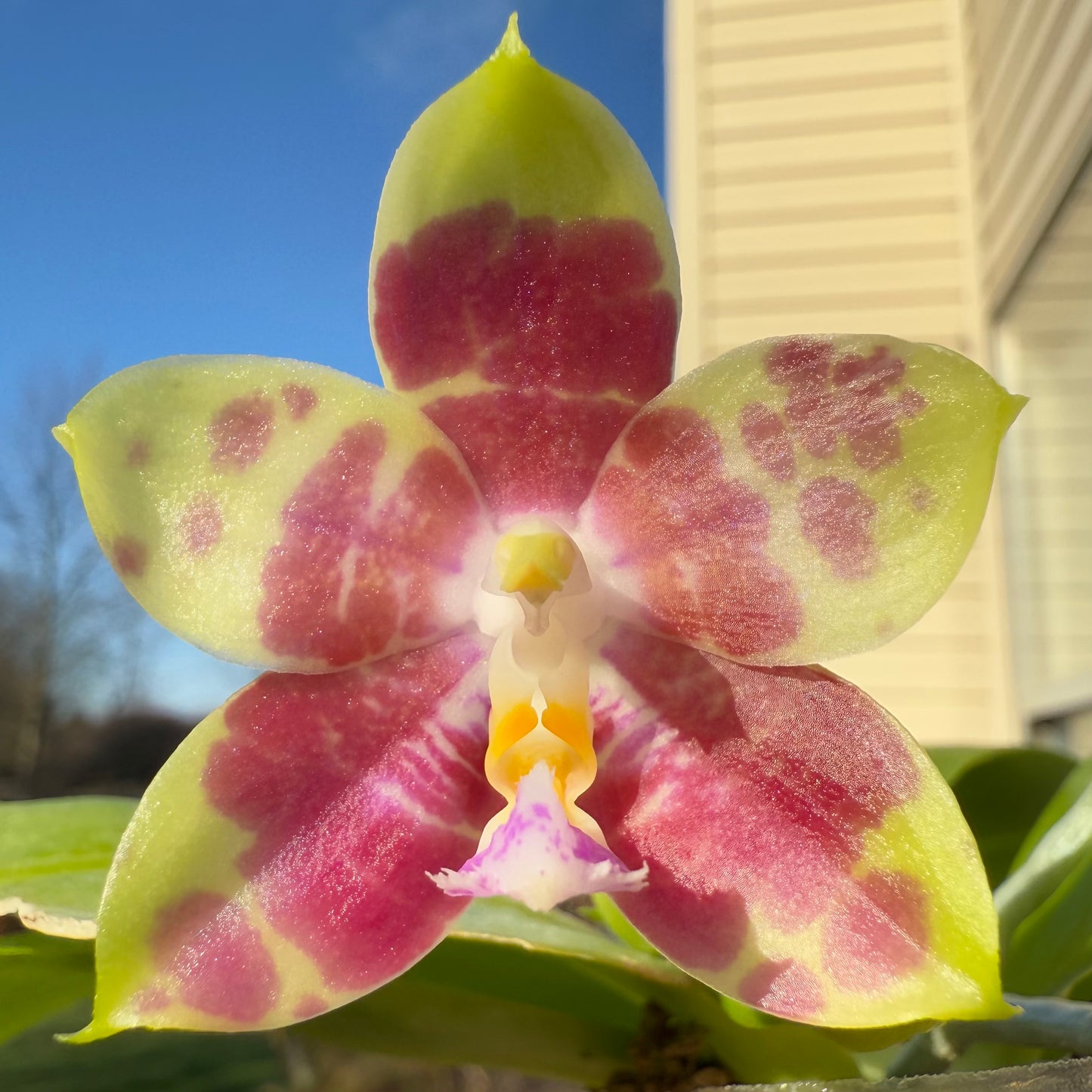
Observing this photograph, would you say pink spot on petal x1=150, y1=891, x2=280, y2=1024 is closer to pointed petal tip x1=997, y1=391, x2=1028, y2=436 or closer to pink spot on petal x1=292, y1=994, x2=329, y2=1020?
pink spot on petal x1=292, y1=994, x2=329, y2=1020

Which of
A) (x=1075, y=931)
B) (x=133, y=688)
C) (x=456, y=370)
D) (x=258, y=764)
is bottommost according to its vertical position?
(x=133, y=688)

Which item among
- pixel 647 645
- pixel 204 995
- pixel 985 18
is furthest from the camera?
pixel 985 18

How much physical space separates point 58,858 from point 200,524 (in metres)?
0.18

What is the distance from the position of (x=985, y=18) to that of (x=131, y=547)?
11.0 feet

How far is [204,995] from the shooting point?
0.36m

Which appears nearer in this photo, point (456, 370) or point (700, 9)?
point (456, 370)

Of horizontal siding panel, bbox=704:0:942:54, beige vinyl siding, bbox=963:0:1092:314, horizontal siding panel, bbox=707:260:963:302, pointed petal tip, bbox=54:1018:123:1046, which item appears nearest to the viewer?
pointed petal tip, bbox=54:1018:123:1046

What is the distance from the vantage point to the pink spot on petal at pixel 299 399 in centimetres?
41

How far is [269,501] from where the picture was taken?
41cm

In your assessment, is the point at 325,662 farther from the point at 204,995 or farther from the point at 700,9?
the point at 700,9

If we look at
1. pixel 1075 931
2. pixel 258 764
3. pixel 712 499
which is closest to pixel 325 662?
pixel 258 764

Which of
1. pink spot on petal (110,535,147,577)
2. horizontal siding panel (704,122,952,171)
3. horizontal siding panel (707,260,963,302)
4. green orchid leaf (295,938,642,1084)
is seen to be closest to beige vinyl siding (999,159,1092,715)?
horizontal siding panel (707,260,963,302)

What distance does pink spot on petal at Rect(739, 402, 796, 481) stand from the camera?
41cm

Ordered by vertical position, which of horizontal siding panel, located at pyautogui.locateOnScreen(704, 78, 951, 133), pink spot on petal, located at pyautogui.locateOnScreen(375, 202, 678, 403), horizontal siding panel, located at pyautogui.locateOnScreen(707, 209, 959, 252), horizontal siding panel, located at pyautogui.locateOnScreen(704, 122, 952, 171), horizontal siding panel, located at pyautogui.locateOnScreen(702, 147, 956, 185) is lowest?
pink spot on petal, located at pyautogui.locateOnScreen(375, 202, 678, 403)
